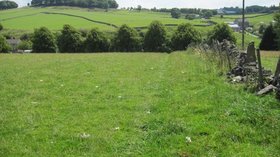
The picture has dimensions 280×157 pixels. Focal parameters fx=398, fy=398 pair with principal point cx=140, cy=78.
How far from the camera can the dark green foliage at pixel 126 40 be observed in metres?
96.6

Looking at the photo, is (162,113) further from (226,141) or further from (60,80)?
(60,80)

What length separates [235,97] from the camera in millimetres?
15203

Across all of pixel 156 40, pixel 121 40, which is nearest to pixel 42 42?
pixel 121 40

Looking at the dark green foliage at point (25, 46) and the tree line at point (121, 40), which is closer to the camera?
the tree line at point (121, 40)

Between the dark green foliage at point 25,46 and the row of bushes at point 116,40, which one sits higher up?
the row of bushes at point 116,40

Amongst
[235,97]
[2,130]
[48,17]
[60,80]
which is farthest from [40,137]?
[48,17]

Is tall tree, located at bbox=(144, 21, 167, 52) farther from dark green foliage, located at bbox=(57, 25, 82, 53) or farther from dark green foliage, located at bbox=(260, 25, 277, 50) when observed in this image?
dark green foliage, located at bbox=(260, 25, 277, 50)

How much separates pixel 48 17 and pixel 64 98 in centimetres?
17827

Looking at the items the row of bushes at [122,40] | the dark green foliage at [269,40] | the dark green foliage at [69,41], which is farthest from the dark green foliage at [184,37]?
the dark green foliage at [69,41]

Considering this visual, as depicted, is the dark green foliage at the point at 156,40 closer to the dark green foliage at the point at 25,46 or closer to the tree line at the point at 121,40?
the tree line at the point at 121,40

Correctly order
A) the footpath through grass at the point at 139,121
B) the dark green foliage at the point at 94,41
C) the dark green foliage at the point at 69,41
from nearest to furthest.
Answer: the footpath through grass at the point at 139,121
the dark green foliage at the point at 69,41
the dark green foliage at the point at 94,41

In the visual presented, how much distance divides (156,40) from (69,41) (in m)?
20.6

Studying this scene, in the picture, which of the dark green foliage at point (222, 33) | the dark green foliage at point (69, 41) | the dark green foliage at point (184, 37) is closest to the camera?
the dark green foliage at point (184, 37)

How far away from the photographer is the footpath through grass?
10.3 meters
